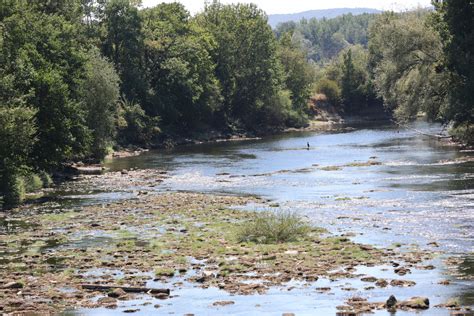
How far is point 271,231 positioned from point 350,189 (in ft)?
71.3

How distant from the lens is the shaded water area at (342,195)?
2686cm

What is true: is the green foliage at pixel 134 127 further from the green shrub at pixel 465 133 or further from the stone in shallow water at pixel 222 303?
the stone in shallow water at pixel 222 303

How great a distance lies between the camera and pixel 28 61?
61.8 m

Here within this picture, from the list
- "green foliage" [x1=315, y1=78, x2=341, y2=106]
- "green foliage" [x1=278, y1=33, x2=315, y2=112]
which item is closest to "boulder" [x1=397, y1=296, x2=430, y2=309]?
"green foliage" [x1=278, y1=33, x2=315, y2=112]

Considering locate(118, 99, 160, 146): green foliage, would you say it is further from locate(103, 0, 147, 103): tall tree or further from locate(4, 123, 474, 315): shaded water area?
locate(4, 123, 474, 315): shaded water area

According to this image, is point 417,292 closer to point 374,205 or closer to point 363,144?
point 374,205

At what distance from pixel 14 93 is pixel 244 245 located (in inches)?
1004

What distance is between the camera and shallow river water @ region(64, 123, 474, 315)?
26938 millimetres

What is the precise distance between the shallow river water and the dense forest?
219 inches

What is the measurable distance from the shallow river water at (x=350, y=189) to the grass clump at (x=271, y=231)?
8.86ft

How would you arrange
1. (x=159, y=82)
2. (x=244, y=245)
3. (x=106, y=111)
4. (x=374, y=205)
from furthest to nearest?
1. (x=159, y=82)
2. (x=106, y=111)
3. (x=374, y=205)
4. (x=244, y=245)

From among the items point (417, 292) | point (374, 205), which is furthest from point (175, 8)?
point (417, 292)

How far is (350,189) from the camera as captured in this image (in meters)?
58.4

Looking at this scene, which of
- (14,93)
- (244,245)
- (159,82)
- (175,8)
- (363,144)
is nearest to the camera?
(244,245)
